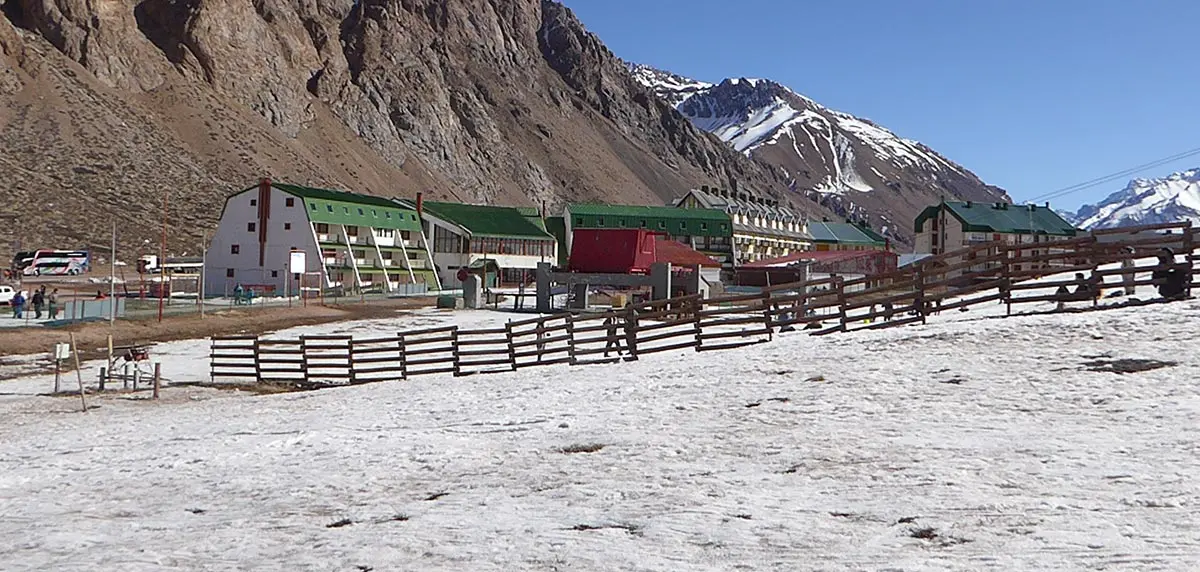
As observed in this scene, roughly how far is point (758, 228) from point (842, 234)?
21.7 m

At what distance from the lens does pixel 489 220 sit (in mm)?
103750

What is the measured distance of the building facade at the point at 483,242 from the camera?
320 feet

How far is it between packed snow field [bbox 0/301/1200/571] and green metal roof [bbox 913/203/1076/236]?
89.1m

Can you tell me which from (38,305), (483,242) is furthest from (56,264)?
(483,242)

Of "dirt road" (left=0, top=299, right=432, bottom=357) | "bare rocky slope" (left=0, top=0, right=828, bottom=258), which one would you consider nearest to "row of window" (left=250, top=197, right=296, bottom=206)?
"dirt road" (left=0, top=299, right=432, bottom=357)

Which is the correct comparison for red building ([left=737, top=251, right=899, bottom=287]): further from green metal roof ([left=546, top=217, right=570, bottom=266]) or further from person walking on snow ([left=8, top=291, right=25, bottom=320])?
person walking on snow ([left=8, top=291, right=25, bottom=320])

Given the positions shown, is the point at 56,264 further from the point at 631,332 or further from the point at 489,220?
the point at 631,332

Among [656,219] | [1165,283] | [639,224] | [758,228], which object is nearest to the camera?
[1165,283]

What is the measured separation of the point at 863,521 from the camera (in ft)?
33.3

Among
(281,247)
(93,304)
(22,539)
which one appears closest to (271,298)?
(281,247)

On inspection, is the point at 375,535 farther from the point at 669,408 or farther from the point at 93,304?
the point at 93,304

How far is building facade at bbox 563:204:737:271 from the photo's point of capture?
125m

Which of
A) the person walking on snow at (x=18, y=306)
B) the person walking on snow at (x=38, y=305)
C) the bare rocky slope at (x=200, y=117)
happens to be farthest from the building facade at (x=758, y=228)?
the person walking on snow at (x=18, y=306)

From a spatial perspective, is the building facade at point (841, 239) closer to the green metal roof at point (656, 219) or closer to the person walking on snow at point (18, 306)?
the green metal roof at point (656, 219)
